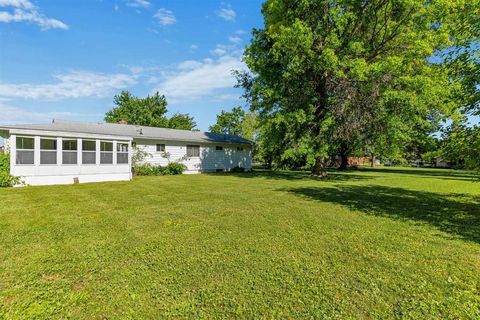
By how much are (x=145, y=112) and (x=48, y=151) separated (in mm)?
35110

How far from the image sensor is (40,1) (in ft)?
40.2

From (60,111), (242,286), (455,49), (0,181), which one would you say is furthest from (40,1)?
(60,111)

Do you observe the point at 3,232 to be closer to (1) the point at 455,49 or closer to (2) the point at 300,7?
(1) the point at 455,49

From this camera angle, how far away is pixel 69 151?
14031mm


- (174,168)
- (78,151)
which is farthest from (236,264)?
(174,168)

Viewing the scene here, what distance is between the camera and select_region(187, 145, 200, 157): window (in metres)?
22.4

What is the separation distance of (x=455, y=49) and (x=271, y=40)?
13860 mm

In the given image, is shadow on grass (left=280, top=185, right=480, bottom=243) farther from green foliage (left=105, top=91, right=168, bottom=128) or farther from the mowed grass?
green foliage (left=105, top=91, right=168, bottom=128)

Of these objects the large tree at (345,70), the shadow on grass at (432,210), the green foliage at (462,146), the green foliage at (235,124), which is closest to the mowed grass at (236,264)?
the shadow on grass at (432,210)

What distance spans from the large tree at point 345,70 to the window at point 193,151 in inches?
275

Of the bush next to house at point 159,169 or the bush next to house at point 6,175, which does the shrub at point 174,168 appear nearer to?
the bush next to house at point 159,169

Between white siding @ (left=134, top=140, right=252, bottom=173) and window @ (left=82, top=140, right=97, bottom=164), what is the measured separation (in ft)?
14.0

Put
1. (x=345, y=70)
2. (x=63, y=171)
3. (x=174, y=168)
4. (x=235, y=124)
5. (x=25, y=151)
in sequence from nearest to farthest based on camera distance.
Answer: (x=25, y=151) → (x=63, y=171) → (x=345, y=70) → (x=174, y=168) → (x=235, y=124)

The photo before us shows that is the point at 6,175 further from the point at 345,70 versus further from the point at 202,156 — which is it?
the point at 345,70
